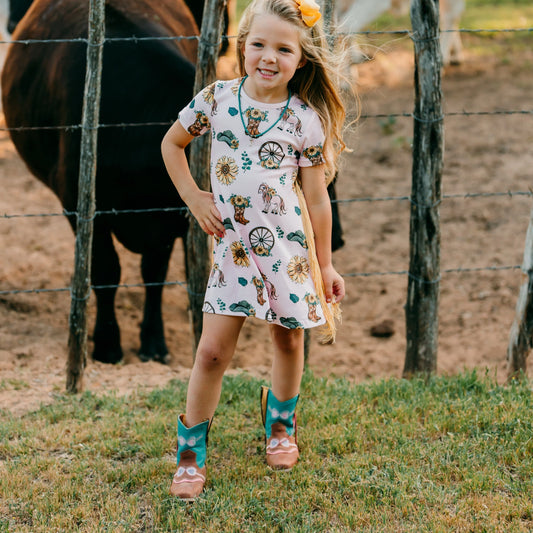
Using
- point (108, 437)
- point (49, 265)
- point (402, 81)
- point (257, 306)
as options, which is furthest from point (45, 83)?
point (402, 81)

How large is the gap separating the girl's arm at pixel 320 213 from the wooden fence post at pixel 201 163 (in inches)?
38.0

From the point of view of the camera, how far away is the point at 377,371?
4.19 metres

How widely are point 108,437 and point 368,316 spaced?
2213 mm

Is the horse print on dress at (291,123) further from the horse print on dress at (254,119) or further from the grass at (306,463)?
the grass at (306,463)

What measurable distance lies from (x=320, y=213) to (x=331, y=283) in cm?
24

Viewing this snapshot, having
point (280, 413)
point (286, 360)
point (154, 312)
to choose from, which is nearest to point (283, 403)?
point (280, 413)

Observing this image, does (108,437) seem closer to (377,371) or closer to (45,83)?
(377,371)

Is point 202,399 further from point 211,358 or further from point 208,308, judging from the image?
point 208,308

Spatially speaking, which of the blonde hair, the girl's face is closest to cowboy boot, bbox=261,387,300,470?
the blonde hair

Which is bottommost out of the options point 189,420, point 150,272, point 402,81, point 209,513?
point 209,513

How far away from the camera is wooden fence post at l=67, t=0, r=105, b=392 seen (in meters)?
3.28

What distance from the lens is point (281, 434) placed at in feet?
9.49

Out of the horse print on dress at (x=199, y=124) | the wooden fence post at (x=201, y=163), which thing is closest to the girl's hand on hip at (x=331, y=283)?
the horse print on dress at (x=199, y=124)

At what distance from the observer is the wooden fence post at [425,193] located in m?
3.37
